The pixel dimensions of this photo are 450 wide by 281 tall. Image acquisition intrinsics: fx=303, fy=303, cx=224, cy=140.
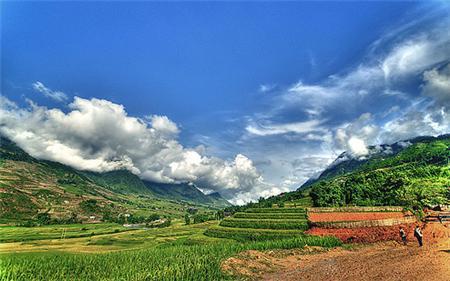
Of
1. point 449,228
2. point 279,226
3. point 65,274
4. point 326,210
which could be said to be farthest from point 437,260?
point 326,210

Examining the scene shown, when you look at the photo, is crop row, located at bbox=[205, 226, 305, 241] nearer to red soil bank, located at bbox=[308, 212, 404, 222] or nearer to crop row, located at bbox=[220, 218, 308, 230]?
crop row, located at bbox=[220, 218, 308, 230]

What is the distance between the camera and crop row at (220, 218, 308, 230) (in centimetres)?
8409

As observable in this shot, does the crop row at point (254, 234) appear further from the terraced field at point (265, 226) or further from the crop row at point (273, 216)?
the crop row at point (273, 216)

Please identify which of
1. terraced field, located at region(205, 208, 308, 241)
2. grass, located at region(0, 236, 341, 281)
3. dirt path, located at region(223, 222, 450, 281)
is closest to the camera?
dirt path, located at region(223, 222, 450, 281)

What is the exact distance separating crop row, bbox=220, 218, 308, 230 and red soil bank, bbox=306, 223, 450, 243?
14224 millimetres

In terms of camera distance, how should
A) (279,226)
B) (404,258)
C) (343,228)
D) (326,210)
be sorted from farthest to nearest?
(326,210) → (279,226) → (343,228) → (404,258)

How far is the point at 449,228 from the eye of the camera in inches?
1937

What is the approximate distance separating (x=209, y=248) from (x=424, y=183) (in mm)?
46689

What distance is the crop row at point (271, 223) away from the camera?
276 feet

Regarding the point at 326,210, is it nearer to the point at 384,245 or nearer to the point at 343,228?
the point at 343,228

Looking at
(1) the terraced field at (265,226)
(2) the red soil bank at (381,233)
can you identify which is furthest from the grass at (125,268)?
(1) the terraced field at (265,226)

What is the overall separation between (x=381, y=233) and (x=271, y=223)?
39.4 meters

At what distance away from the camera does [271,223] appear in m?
91.2

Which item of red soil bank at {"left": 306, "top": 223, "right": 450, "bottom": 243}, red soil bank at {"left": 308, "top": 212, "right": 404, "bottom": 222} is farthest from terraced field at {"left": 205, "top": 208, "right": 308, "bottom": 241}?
red soil bank at {"left": 306, "top": 223, "right": 450, "bottom": 243}
